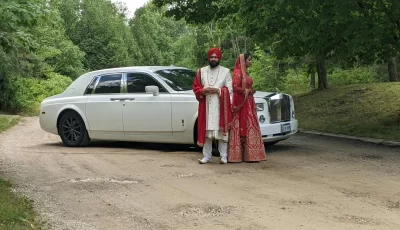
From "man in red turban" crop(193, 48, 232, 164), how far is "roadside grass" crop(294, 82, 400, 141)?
4.46 m

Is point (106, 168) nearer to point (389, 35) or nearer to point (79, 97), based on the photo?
point (79, 97)

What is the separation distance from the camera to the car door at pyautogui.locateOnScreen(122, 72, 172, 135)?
10219mm

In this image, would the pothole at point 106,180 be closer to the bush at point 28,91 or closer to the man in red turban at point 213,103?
the man in red turban at point 213,103

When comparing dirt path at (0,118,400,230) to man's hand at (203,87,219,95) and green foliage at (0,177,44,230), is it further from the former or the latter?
man's hand at (203,87,219,95)

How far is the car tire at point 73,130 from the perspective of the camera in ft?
37.4

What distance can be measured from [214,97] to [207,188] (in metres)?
2.30

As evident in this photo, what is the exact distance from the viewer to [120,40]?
63219mm

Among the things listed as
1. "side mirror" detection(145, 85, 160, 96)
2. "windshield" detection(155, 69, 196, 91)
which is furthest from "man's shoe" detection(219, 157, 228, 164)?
"side mirror" detection(145, 85, 160, 96)

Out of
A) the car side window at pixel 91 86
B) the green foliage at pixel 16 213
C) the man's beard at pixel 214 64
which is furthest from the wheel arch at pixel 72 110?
the green foliage at pixel 16 213

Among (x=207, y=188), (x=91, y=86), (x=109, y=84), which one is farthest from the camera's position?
(x=91, y=86)

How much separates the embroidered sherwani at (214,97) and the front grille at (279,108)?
3.65 ft

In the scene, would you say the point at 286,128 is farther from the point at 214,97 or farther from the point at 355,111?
the point at 355,111

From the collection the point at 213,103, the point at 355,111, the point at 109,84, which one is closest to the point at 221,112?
the point at 213,103

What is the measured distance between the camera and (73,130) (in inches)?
453
